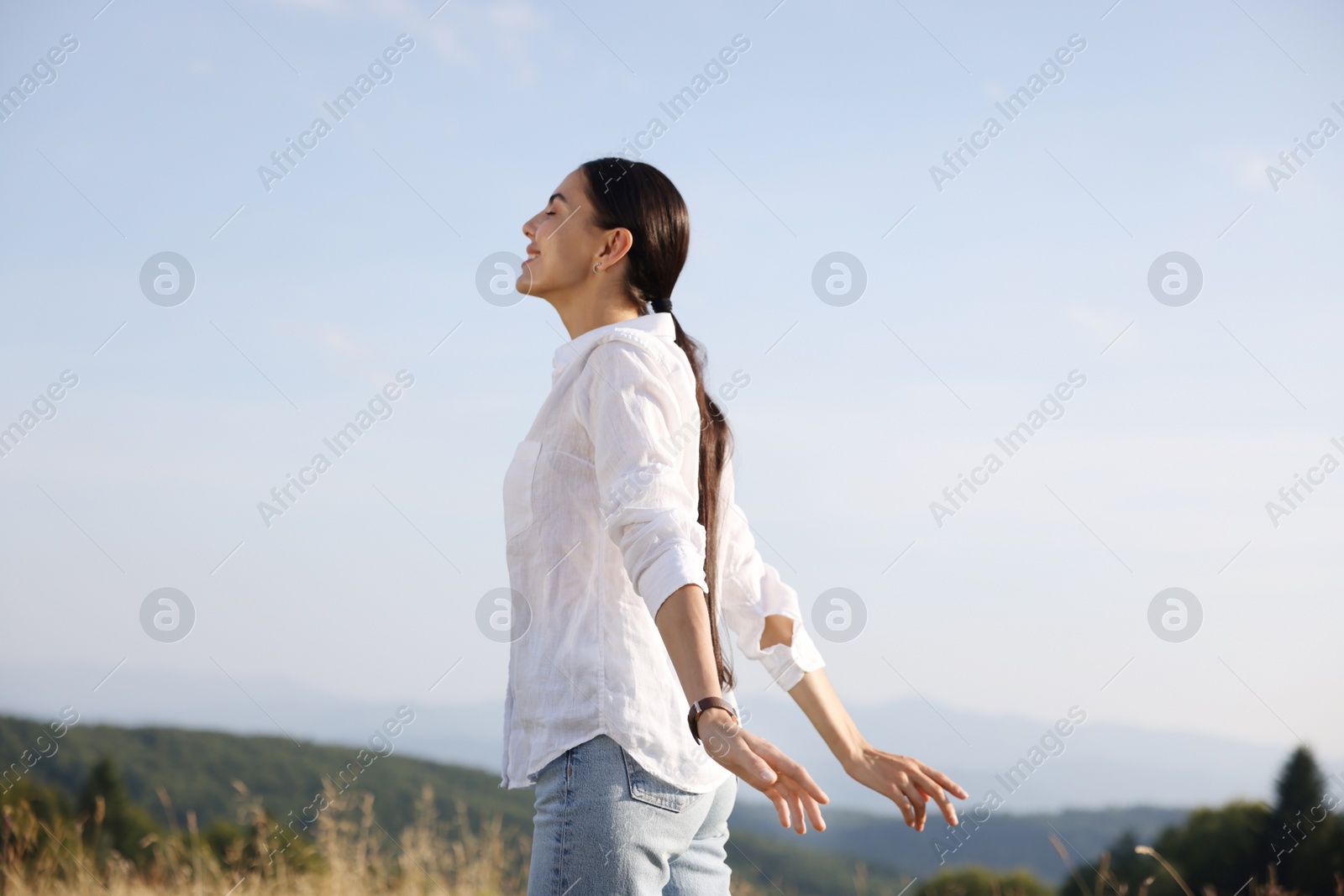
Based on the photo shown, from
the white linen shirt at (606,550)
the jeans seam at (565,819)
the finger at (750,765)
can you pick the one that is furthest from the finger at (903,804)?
the jeans seam at (565,819)

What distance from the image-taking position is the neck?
190cm

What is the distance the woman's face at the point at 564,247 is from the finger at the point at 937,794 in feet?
3.43

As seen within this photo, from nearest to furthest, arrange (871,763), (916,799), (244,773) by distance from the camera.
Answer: (916,799)
(871,763)
(244,773)

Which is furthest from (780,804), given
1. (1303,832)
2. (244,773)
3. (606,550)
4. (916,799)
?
(244,773)

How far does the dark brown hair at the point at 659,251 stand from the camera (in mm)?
1889

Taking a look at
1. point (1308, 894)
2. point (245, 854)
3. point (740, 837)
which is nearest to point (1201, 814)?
point (1308, 894)

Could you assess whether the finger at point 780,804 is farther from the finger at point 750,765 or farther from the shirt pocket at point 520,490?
the shirt pocket at point 520,490

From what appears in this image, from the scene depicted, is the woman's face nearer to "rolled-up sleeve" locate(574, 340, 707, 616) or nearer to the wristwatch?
"rolled-up sleeve" locate(574, 340, 707, 616)

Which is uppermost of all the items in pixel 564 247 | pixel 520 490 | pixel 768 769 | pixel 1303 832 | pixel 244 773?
pixel 564 247

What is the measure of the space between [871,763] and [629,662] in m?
0.45

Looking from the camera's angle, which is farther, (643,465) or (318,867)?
(318,867)

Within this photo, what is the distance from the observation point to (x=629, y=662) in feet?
4.93

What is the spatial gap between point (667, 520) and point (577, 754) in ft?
1.18

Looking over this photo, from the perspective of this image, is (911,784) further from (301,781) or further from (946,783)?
(301,781)
